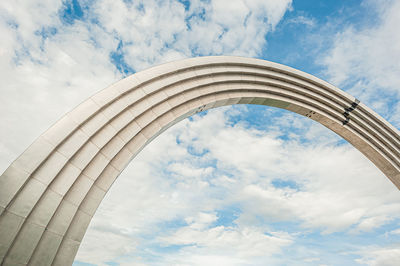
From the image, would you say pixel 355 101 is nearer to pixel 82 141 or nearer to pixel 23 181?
pixel 82 141

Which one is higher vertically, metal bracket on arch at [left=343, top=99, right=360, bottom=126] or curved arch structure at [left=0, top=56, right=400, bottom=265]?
metal bracket on arch at [left=343, top=99, right=360, bottom=126]

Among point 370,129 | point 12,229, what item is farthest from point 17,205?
point 370,129

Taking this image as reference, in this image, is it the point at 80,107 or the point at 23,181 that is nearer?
the point at 23,181

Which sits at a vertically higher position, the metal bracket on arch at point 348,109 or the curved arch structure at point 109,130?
the metal bracket on arch at point 348,109

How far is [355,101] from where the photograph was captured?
1525 cm

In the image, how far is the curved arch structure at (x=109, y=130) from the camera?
6594mm

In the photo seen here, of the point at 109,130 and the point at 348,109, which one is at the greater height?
the point at 348,109

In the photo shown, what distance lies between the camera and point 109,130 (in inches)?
346

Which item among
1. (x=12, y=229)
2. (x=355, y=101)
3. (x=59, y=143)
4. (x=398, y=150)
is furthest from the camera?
(x=398, y=150)

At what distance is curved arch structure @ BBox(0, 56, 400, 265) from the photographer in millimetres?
6594

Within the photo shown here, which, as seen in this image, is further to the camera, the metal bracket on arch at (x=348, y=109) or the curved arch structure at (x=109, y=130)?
the metal bracket on arch at (x=348, y=109)

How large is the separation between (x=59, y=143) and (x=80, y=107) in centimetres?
160

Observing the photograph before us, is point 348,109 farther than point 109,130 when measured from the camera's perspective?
Yes

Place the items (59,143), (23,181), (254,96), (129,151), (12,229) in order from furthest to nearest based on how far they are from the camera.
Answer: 1. (254,96)
2. (129,151)
3. (59,143)
4. (23,181)
5. (12,229)
